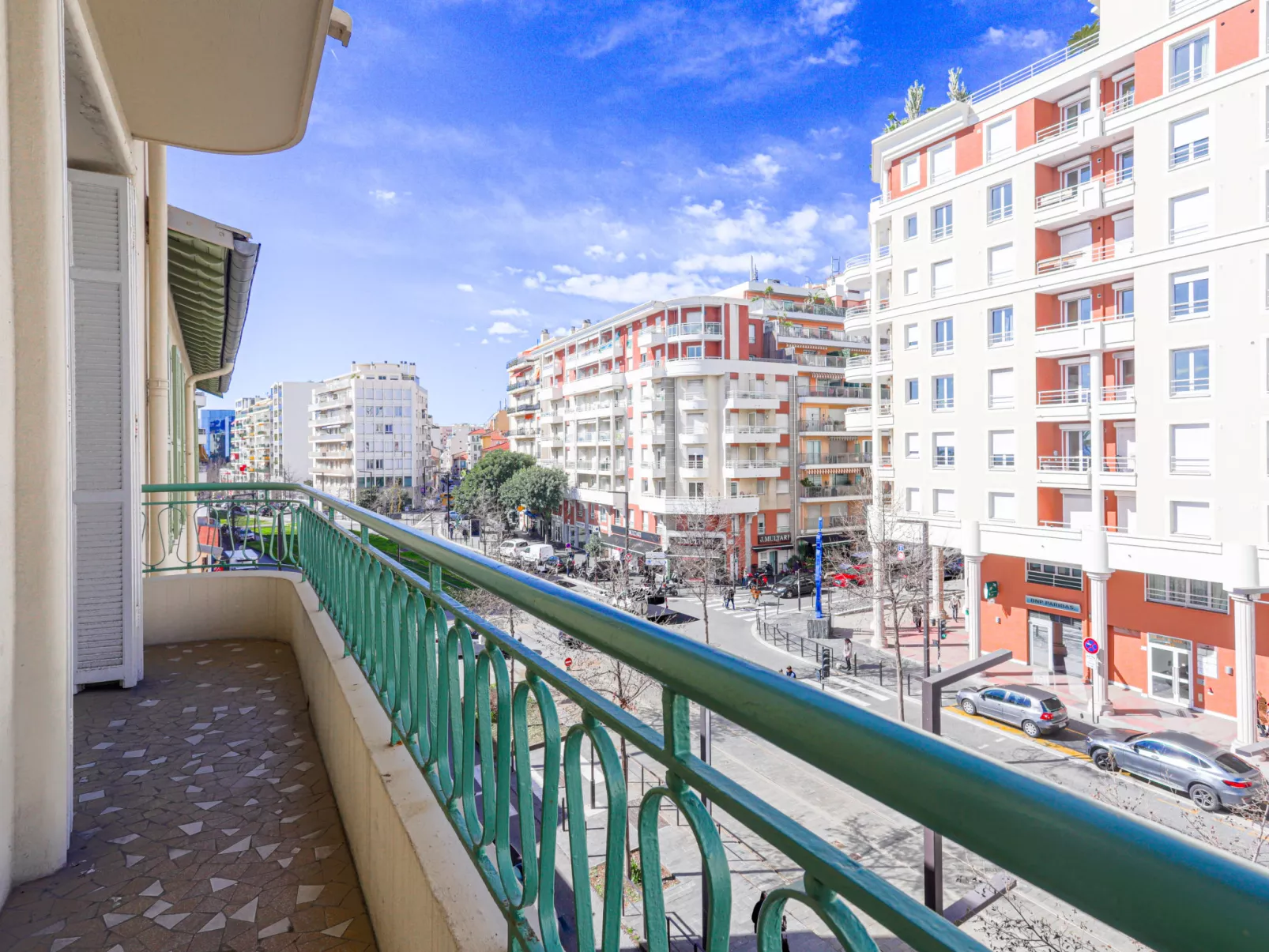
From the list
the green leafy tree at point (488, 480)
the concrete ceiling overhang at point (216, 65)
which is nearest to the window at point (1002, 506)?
the concrete ceiling overhang at point (216, 65)

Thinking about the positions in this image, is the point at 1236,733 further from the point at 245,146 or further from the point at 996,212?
the point at 245,146

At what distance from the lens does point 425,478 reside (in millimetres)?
80438

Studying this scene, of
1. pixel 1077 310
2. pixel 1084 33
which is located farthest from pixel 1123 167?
pixel 1084 33

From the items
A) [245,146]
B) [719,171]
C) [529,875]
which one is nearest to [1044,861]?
[529,875]

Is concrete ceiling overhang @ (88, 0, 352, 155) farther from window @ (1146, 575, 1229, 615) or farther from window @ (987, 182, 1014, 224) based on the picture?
window @ (987, 182, 1014, 224)

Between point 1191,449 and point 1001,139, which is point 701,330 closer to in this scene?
point 1001,139

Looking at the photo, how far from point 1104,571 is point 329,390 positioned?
75493 mm

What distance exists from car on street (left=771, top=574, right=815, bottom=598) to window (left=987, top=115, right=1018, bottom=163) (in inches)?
662

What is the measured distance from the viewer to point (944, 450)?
22500 millimetres

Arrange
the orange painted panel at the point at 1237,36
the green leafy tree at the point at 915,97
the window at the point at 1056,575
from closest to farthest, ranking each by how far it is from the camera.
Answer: the orange painted panel at the point at 1237,36 → the window at the point at 1056,575 → the green leafy tree at the point at 915,97

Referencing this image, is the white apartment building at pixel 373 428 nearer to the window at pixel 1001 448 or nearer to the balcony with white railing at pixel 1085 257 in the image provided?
the window at pixel 1001 448

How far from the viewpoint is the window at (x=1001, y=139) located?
2055cm

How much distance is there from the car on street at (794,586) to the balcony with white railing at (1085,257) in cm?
1485

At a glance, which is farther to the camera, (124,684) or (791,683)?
(124,684)
